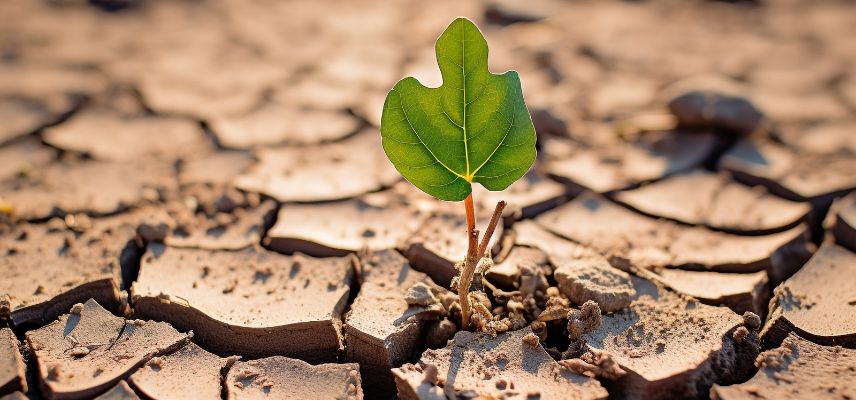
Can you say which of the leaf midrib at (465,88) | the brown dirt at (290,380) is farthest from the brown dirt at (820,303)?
the brown dirt at (290,380)

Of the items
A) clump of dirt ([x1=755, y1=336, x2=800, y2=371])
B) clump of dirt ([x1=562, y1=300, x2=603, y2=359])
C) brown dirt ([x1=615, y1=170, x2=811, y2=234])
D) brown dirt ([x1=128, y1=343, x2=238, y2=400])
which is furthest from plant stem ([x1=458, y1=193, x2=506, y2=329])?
brown dirt ([x1=615, y1=170, x2=811, y2=234])

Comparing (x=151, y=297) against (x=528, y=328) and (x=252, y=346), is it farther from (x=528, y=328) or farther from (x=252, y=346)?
(x=528, y=328)

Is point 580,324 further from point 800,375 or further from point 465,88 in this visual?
point 465,88

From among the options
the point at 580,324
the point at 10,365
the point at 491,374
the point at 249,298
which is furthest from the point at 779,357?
the point at 10,365

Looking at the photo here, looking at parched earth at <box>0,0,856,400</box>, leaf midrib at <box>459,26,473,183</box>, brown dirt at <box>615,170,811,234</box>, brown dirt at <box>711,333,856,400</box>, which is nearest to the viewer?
leaf midrib at <box>459,26,473,183</box>

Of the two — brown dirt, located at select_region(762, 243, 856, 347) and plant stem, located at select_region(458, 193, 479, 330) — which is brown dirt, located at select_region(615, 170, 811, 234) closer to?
brown dirt, located at select_region(762, 243, 856, 347)

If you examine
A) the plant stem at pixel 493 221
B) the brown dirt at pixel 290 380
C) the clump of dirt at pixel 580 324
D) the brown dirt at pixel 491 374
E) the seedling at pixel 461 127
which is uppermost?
the seedling at pixel 461 127

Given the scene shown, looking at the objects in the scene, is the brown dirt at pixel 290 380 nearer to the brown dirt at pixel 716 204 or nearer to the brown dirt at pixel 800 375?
the brown dirt at pixel 800 375
